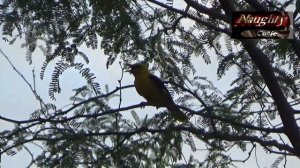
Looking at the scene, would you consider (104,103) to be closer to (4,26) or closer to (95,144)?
(95,144)

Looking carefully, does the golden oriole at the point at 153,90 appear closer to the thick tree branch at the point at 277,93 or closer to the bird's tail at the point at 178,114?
the bird's tail at the point at 178,114

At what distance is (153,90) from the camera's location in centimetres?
479

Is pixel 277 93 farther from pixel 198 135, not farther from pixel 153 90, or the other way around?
pixel 153 90

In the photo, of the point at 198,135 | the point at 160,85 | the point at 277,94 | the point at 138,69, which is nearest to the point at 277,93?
the point at 277,94

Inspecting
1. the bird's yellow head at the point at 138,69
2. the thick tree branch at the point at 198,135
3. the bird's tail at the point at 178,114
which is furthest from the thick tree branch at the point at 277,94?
the bird's yellow head at the point at 138,69

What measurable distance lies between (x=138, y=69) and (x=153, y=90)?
43 centimetres

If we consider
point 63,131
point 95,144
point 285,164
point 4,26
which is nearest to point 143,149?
point 95,144

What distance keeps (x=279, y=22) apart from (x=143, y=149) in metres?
1.29

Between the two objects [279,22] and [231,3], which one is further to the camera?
[231,3]

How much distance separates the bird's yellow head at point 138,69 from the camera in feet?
13.5

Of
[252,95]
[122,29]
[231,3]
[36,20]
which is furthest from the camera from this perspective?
[252,95]

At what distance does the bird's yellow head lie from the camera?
13.5 ft

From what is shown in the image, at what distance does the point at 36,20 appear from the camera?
366 centimetres

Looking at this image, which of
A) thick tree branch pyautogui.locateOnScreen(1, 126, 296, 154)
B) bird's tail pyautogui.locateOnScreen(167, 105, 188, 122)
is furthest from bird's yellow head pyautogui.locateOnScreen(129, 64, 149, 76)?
thick tree branch pyautogui.locateOnScreen(1, 126, 296, 154)
